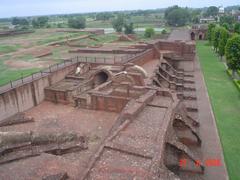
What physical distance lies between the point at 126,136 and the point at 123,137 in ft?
0.55

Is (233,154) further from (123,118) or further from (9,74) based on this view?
(9,74)

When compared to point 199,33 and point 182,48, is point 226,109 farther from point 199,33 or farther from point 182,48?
point 199,33

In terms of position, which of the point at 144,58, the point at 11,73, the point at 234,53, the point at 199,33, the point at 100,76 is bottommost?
the point at 100,76

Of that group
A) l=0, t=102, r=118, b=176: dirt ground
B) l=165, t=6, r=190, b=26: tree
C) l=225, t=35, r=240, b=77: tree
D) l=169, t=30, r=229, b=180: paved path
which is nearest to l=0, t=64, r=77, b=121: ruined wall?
l=0, t=102, r=118, b=176: dirt ground

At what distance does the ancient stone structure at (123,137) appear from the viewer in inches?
342

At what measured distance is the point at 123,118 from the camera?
1205 cm

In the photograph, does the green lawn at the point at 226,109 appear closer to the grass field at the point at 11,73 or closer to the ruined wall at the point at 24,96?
the ruined wall at the point at 24,96

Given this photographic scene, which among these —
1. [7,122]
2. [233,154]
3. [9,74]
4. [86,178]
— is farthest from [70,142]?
[9,74]

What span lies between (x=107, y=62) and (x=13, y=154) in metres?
15.5

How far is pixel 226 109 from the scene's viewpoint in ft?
57.9

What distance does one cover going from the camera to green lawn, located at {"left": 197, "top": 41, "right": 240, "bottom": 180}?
12.2m

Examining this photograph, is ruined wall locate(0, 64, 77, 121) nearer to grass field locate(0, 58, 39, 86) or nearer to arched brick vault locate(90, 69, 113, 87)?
grass field locate(0, 58, 39, 86)
